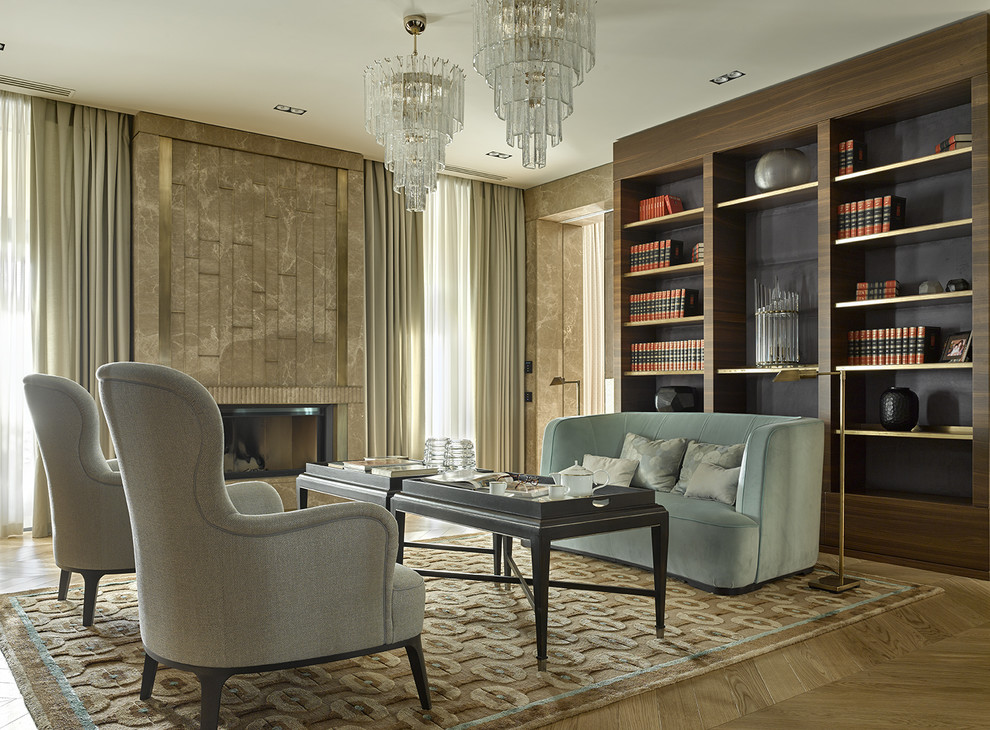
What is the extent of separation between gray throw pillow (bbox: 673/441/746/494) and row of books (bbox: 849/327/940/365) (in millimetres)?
1077

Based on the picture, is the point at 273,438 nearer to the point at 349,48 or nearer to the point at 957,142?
the point at 349,48

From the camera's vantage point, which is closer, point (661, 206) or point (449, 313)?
point (661, 206)

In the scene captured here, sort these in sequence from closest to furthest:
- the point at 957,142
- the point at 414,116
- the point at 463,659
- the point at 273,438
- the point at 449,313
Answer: the point at 463,659
the point at 414,116
the point at 957,142
the point at 273,438
the point at 449,313

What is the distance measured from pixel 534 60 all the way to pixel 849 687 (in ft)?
8.38

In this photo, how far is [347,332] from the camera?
6594mm

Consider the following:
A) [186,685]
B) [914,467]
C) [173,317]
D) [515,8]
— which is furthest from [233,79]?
[914,467]

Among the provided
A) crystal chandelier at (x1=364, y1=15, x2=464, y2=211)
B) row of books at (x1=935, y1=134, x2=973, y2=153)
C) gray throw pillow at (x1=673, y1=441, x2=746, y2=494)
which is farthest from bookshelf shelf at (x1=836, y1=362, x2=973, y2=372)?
crystal chandelier at (x1=364, y1=15, x2=464, y2=211)

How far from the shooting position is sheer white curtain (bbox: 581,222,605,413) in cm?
821

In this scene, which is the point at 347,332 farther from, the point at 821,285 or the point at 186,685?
the point at 186,685

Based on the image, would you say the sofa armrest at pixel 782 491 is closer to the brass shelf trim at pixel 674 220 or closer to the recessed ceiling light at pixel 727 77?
the brass shelf trim at pixel 674 220

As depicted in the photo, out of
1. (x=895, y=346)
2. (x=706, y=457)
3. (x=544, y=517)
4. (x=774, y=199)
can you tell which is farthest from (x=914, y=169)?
(x=544, y=517)

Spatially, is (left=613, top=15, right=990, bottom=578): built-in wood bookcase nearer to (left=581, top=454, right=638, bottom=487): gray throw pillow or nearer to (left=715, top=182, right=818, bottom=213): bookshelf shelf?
(left=715, top=182, right=818, bottom=213): bookshelf shelf

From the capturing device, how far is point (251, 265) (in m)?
6.14

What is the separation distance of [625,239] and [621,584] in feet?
10.3
